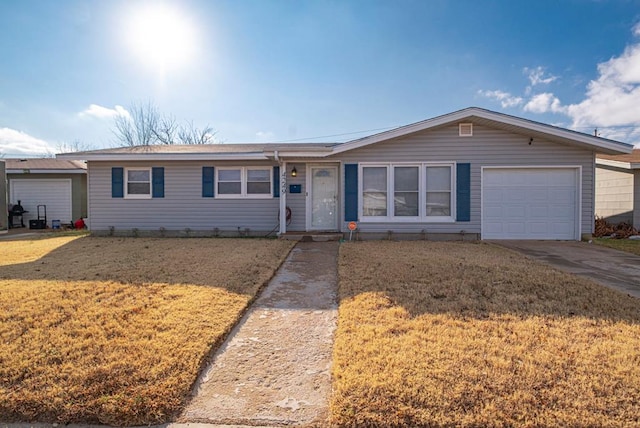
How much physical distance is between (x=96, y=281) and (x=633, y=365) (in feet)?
20.7

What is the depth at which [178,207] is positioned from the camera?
411 inches

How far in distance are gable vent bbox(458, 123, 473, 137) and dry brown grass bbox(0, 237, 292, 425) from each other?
659 centimetres

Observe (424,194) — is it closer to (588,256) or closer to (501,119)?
(501,119)

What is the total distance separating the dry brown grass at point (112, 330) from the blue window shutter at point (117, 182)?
171 inches

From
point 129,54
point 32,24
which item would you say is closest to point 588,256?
point 129,54

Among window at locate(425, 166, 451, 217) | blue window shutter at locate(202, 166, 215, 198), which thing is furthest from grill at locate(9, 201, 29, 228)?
window at locate(425, 166, 451, 217)

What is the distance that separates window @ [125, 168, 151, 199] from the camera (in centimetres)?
1056

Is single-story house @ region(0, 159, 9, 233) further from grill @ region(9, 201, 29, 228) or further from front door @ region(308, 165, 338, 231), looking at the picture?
front door @ region(308, 165, 338, 231)

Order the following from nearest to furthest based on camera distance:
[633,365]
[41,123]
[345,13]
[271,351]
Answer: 1. [633,365]
2. [271,351]
3. [345,13]
4. [41,123]

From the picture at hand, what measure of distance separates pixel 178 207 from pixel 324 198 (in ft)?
15.4

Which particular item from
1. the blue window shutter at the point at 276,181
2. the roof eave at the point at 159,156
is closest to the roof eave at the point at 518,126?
the blue window shutter at the point at 276,181

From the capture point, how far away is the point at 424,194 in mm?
9531

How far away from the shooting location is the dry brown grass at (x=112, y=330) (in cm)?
230

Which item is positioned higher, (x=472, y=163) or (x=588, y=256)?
(x=472, y=163)
